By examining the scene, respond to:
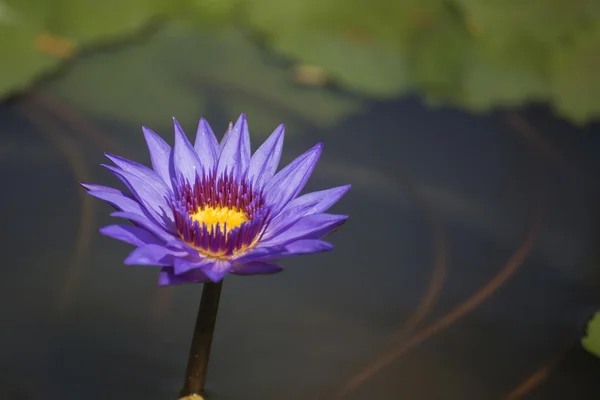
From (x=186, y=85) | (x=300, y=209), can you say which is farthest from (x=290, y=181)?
(x=186, y=85)

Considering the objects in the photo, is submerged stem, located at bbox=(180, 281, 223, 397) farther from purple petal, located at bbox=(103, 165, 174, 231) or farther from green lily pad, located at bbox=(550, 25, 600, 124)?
green lily pad, located at bbox=(550, 25, 600, 124)

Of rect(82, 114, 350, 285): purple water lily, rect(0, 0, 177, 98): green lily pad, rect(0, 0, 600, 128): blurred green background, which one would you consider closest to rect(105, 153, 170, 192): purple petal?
rect(82, 114, 350, 285): purple water lily

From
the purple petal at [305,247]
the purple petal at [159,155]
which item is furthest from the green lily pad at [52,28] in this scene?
the purple petal at [305,247]

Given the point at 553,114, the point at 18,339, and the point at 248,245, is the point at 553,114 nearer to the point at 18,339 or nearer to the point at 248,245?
the point at 248,245

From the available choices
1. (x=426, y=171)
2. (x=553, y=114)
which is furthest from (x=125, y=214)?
(x=553, y=114)

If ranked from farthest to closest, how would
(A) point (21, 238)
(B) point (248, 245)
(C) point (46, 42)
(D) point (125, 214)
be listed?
(C) point (46, 42) < (A) point (21, 238) < (B) point (248, 245) < (D) point (125, 214)

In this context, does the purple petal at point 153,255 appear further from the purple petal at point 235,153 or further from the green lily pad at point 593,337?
the green lily pad at point 593,337

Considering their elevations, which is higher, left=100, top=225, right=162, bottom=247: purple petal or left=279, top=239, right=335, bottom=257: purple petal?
left=279, top=239, right=335, bottom=257: purple petal
